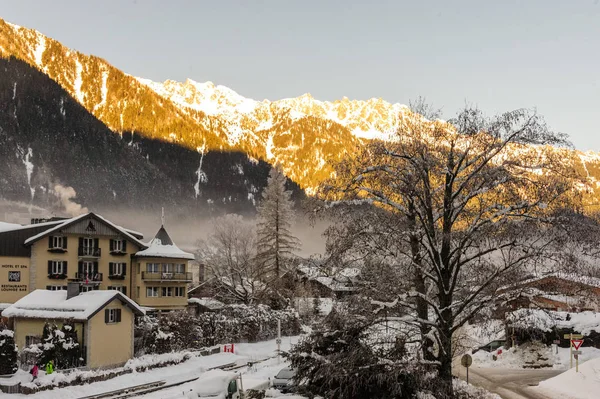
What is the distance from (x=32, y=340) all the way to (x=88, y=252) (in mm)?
16368

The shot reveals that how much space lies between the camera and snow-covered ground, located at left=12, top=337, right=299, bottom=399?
32.3m

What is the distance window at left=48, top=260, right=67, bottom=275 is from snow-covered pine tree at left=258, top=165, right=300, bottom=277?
71.4ft

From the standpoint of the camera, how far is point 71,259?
182 feet

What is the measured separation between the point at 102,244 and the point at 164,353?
16275mm

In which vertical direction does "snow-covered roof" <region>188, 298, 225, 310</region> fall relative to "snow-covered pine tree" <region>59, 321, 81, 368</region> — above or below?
above

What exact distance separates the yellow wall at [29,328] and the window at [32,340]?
0.14m

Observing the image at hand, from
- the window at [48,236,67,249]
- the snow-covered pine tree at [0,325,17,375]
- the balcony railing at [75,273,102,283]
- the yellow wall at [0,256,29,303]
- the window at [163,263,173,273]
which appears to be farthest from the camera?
the window at [163,263,173,273]

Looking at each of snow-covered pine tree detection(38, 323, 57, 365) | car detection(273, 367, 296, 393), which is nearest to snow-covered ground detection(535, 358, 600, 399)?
car detection(273, 367, 296, 393)

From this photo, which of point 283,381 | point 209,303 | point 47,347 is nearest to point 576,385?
point 283,381

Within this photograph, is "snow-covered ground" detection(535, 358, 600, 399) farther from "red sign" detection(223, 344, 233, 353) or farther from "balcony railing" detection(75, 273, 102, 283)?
"balcony railing" detection(75, 273, 102, 283)

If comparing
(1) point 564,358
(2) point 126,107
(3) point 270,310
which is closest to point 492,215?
(1) point 564,358

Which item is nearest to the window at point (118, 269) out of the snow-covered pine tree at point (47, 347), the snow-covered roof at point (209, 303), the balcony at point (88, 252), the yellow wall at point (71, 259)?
the yellow wall at point (71, 259)

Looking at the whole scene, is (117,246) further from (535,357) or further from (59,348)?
(535,357)

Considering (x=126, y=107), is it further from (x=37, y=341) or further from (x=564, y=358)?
(x=564, y=358)
